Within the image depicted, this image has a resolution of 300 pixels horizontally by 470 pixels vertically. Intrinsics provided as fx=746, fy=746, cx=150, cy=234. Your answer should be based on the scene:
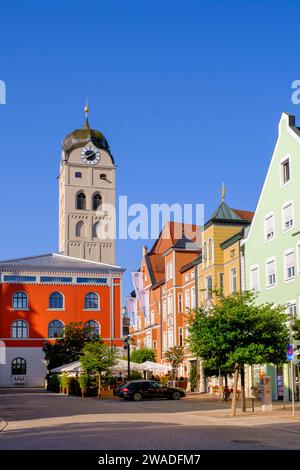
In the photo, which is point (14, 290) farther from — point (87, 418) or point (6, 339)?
point (87, 418)

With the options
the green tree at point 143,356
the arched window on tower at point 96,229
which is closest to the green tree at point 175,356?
the green tree at point 143,356

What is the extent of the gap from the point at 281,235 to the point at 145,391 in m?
12.1

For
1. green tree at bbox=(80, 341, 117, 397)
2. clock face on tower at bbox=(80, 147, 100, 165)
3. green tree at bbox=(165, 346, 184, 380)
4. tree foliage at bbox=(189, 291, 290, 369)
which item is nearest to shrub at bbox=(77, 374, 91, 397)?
green tree at bbox=(80, 341, 117, 397)

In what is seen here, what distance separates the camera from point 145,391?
4341 centimetres

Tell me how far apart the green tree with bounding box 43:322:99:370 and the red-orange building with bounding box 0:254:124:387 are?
7.26 metres

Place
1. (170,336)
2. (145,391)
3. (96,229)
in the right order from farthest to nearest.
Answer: (96,229) → (170,336) → (145,391)

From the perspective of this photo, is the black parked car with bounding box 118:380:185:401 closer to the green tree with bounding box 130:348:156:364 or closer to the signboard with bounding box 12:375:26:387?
the green tree with bounding box 130:348:156:364

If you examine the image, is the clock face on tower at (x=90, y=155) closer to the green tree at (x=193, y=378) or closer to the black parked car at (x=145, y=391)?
the green tree at (x=193, y=378)

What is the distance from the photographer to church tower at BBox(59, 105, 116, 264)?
→ 11081 cm

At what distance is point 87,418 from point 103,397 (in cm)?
2328

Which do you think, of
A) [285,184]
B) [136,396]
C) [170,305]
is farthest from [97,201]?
[285,184]

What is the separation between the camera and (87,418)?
1021 inches

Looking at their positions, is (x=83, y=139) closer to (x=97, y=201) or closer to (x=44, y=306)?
(x=97, y=201)
